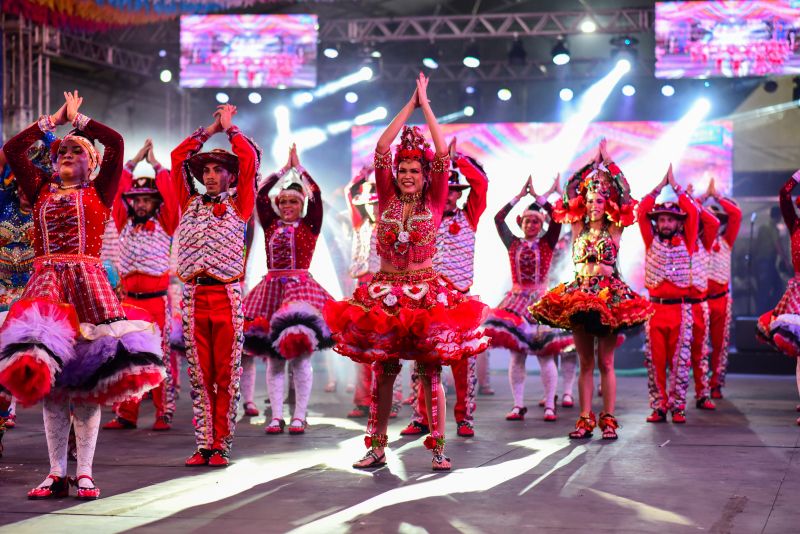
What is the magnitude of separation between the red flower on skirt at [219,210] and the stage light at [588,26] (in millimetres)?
9279

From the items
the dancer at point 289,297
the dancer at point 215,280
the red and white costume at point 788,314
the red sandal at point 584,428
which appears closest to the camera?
the dancer at point 215,280

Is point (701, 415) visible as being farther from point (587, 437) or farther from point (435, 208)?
point (435, 208)

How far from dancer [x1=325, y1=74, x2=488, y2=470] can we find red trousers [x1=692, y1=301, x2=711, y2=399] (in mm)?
3845

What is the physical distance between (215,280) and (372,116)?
37.2 feet

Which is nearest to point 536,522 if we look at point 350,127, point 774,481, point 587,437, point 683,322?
point 774,481

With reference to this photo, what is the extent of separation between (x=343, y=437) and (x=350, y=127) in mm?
10644

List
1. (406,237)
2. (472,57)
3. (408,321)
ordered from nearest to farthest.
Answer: (408,321)
(406,237)
(472,57)

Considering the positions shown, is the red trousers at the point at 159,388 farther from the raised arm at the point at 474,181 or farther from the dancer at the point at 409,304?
the dancer at the point at 409,304

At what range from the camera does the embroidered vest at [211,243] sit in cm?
614

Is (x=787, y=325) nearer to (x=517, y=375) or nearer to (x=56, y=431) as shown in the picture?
(x=517, y=375)

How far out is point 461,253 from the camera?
7867 mm

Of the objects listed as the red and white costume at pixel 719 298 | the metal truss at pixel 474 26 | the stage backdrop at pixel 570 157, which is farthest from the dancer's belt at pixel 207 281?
the stage backdrop at pixel 570 157

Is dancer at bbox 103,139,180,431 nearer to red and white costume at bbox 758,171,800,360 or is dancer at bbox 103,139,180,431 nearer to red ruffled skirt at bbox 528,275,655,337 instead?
red ruffled skirt at bbox 528,275,655,337

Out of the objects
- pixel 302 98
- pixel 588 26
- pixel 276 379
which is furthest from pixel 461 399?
pixel 302 98
